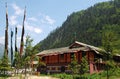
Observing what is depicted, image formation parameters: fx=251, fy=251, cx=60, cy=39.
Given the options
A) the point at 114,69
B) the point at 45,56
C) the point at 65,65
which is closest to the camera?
the point at 114,69

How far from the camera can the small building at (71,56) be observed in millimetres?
61594

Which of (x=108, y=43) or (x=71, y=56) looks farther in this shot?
(x=71, y=56)

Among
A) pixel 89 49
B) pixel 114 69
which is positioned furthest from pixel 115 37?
pixel 89 49

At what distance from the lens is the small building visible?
202ft

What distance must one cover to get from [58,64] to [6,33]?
17808mm

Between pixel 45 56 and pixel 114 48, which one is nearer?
pixel 114 48

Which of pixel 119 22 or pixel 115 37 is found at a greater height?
pixel 119 22

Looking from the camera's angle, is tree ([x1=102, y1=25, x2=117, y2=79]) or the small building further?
the small building

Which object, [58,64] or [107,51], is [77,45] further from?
[107,51]

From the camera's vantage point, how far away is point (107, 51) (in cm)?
3384

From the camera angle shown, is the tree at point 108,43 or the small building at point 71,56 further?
the small building at point 71,56

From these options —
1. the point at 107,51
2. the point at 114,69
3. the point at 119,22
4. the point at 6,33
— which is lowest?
the point at 114,69

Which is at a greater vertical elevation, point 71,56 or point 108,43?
point 108,43

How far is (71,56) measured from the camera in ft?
213
